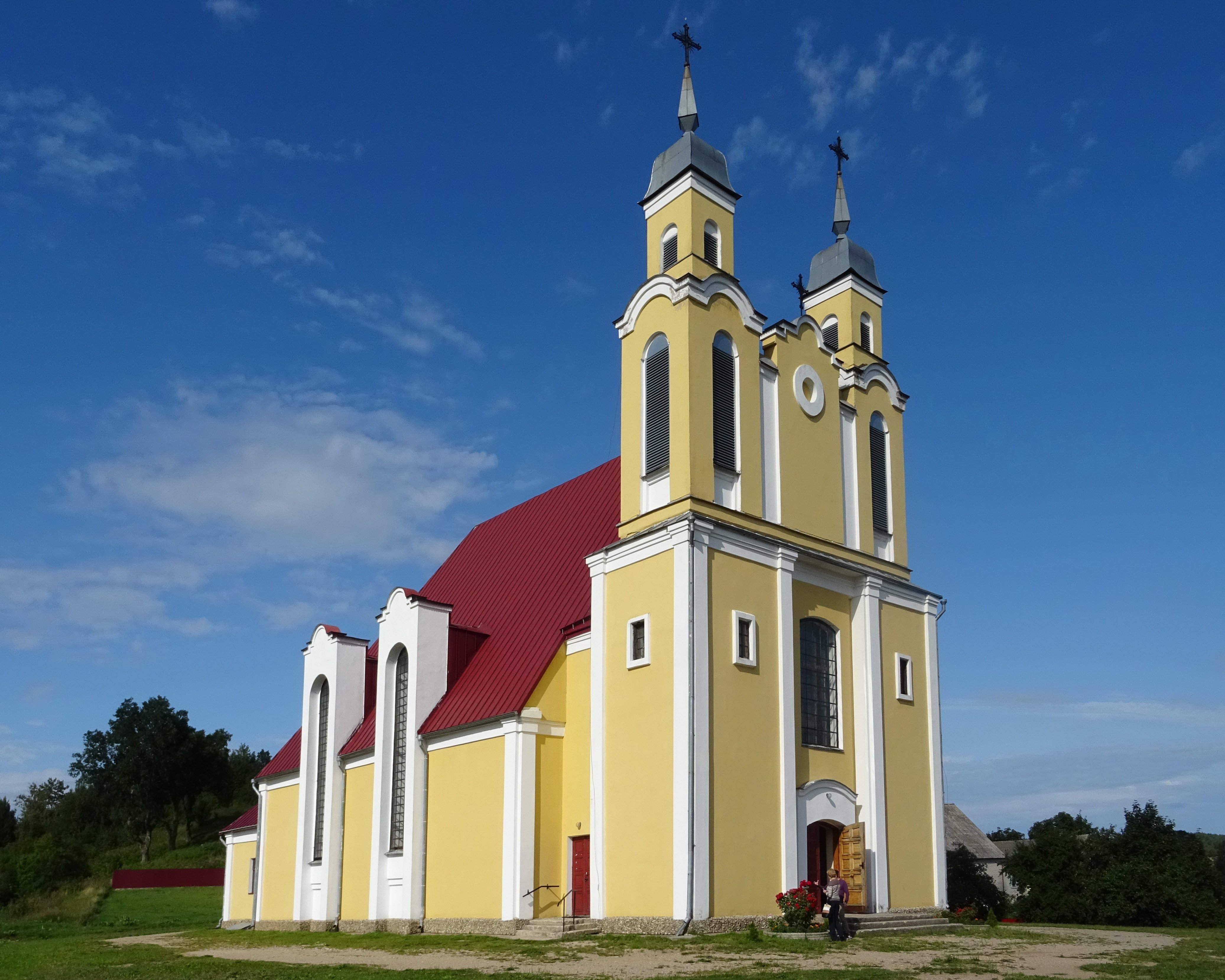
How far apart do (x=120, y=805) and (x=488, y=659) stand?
220 ft

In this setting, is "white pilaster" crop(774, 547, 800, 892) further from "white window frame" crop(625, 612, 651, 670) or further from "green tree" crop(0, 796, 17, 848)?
"green tree" crop(0, 796, 17, 848)

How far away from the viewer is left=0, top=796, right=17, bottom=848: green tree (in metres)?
80.1

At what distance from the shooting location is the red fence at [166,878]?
61312mm

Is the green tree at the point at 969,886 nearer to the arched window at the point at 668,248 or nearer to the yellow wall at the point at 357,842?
the yellow wall at the point at 357,842

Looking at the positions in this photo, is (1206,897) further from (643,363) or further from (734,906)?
(643,363)

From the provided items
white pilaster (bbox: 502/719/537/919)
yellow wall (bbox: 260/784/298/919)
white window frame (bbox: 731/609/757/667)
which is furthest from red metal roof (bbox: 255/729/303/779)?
white window frame (bbox: 731/609/757/667)

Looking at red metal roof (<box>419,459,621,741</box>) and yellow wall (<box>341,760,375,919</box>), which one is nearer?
red metal roof (<box>419,459,621,741</box>)

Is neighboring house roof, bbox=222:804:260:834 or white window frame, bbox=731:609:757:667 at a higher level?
white window frame, bbox=731:609:757:667

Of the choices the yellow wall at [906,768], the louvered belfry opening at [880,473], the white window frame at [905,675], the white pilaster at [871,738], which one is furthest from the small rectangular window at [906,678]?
the louvered belfry opening at [880,473]

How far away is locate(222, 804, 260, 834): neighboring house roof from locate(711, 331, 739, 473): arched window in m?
23.6

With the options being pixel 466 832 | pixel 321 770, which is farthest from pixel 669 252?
pixel 321 770

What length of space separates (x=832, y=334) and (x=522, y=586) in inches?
424

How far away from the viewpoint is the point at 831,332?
30.5 m

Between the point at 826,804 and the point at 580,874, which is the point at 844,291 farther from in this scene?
the point at 580,874
